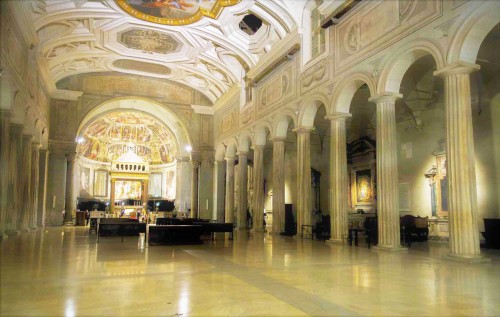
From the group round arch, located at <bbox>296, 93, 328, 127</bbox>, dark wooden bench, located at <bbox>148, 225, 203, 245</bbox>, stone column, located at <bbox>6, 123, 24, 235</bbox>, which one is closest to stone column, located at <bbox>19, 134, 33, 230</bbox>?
stone column, located at <bbox>6, 123, 24, 235</bbox>

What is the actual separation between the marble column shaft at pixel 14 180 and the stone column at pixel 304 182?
11.6m

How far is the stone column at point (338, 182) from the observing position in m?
13.1

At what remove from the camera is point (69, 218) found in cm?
2542

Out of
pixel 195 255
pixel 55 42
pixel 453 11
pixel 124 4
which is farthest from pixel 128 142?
pixel 453 11

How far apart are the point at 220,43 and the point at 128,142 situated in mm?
19000

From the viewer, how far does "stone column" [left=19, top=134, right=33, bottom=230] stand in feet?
59.7

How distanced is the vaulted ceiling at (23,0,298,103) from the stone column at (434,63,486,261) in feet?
28.4

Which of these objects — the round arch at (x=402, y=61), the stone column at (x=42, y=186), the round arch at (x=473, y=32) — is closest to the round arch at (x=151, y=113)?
the stone column at (x=42, y=186)

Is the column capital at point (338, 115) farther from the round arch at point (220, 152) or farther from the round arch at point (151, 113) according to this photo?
the round arch at point (151, 113)

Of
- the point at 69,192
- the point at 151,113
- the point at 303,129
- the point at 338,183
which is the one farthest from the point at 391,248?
the point at 151,113

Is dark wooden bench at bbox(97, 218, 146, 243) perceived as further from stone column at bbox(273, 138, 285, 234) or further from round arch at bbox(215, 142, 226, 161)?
round arch at bbox(215, 142, 226, 161)

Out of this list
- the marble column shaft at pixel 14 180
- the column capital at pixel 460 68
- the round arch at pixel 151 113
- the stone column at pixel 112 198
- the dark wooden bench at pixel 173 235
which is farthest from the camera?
the stone column at pixel 112 198

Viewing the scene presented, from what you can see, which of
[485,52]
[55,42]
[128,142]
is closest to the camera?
[485,52]

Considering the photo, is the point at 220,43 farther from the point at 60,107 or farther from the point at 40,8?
the point at 60,107
